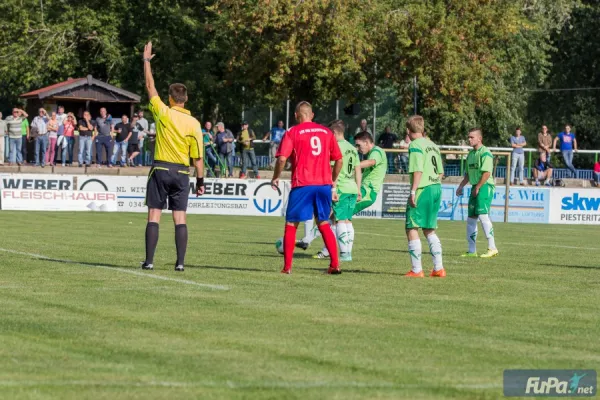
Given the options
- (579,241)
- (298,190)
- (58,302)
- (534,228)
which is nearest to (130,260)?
(298,190)

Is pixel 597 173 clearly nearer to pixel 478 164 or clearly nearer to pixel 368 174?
pixel 478 164

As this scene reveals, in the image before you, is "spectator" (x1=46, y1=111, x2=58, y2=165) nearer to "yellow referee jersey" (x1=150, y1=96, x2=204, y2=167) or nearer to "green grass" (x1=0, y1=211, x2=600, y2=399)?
"green grass" (x1=0, y1=211, x2=600, y2=399)

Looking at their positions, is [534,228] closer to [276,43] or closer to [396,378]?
[276,43]

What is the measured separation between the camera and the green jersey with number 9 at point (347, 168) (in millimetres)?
17516

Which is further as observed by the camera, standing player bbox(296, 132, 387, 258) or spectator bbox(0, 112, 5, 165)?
spectator bbox(0, 112, 5, 165)

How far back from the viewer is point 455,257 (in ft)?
63.1

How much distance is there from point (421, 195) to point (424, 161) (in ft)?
1.27

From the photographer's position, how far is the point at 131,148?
41.8 meters

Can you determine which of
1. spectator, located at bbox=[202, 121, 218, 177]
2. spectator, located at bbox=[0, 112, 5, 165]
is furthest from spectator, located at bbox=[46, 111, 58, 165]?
spectator, located at bbox=[202, 121, 218, 177]

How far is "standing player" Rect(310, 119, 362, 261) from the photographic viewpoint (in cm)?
1714

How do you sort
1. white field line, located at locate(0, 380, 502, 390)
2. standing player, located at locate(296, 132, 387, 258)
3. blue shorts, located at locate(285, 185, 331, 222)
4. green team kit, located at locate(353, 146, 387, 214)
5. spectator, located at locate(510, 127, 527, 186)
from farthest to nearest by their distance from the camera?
1. spectator, located at locate(510, 127, 527, 186)
2. green team kit, located at locate(353, 146, 387, 214)
3. standing player, located at locate(296, 132, 387, 258)
4. blue shorts, located at locate(285, 185, 331, 222)
5. white field line, located at locate(0, 380, 502, 390)

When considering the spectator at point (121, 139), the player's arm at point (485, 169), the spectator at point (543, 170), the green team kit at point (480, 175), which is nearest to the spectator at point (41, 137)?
the spectator at point (121, 139)

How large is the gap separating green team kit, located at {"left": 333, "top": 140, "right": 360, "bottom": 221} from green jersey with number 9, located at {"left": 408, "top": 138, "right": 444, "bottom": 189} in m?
2.60

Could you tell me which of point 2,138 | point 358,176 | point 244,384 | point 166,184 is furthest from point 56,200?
point 244,384
